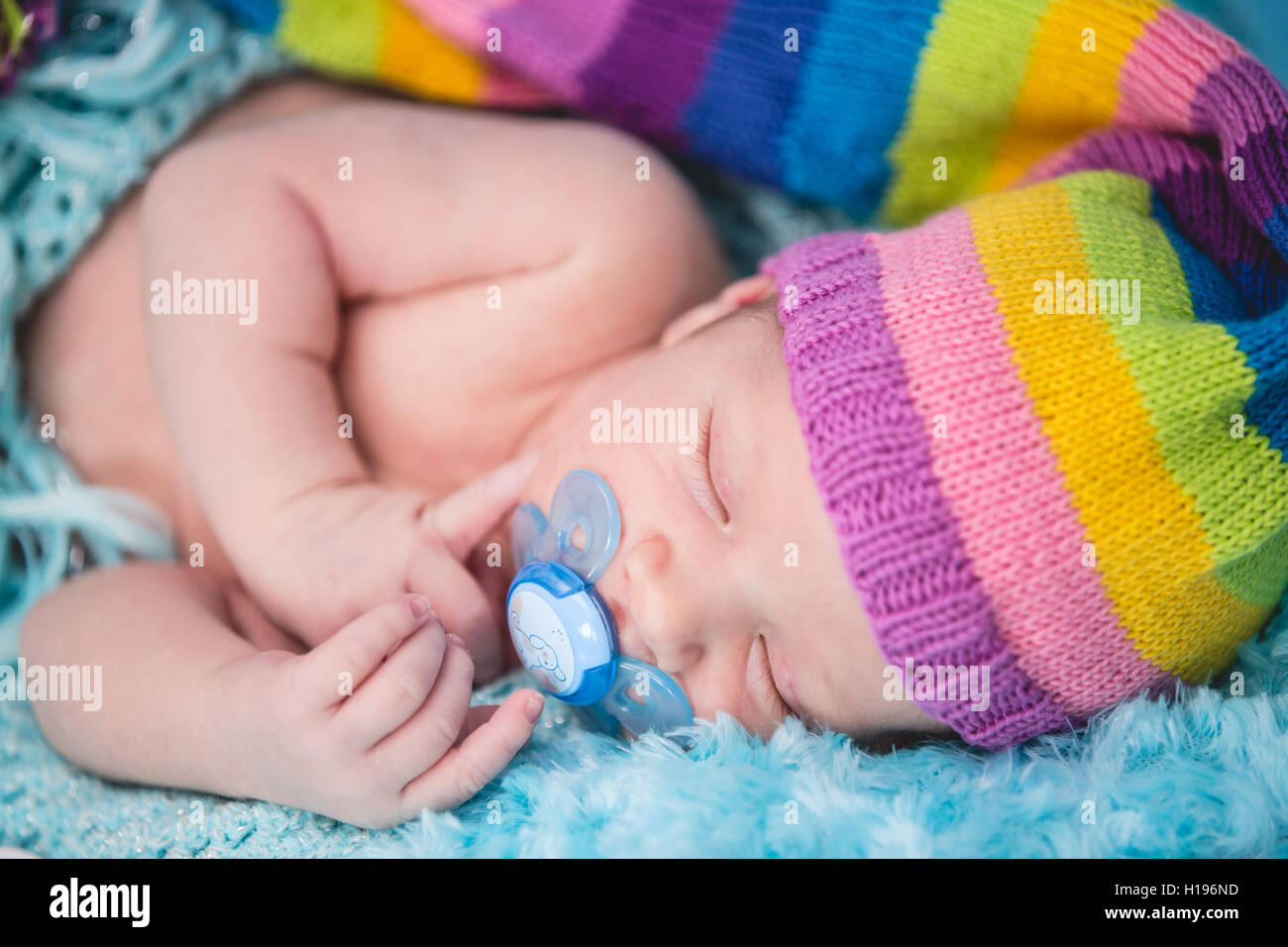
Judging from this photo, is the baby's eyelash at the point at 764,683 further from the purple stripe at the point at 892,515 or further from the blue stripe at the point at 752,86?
the blue stripe at the point at 752,86

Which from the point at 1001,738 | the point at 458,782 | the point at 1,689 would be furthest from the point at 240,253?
the point at 1001,738

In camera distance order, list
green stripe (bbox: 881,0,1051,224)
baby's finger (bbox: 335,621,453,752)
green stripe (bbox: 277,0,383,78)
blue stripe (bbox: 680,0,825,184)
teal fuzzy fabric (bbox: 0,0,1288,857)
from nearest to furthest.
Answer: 1. teal fuzzy fabric (bbox: 0,0,1288,857)
2. baby's finger (bbox: 335,621,453,752)
3. green stripe (bbox: 881,0,1051,224)
4. blue stripe (bbox: 680,0,825,184)
5. green stripe (bbox: 277,0,383,78)

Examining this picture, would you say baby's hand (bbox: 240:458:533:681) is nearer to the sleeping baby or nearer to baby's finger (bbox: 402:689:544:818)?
the sleeping baby

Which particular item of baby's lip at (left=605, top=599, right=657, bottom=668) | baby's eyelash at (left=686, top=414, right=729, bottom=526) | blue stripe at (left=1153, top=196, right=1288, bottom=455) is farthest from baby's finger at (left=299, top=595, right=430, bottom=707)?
blue stripe at (left=1153, top=196, right=1288, bottom=455)

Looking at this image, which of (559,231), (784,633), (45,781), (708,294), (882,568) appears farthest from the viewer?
(708,294)

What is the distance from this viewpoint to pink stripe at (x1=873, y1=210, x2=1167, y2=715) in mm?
1082

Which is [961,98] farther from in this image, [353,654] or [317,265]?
[353,654]

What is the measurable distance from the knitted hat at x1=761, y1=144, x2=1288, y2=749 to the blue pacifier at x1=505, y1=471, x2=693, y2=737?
0.29 meters

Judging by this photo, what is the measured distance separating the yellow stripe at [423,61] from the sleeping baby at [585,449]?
9cm

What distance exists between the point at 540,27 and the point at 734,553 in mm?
1016

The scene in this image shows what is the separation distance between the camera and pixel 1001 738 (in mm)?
1188

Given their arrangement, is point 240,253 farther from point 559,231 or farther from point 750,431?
point 750,431

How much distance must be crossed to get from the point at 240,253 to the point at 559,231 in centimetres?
47

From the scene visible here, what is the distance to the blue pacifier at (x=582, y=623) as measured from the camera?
124 cm
